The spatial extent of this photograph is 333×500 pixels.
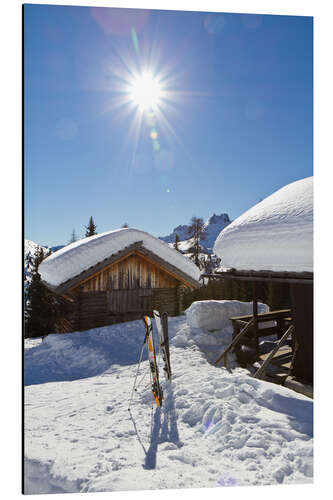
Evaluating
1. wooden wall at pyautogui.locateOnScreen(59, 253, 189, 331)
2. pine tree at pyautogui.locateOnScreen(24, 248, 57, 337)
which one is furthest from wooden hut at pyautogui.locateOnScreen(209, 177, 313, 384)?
pine tree at pyautogui.locateOnScreen(24, 248, 57, 337)

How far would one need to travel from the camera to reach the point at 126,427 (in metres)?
3.90

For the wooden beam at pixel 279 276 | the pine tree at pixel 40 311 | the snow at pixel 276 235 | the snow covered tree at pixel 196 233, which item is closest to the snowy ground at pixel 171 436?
the wooden beam at pixel 279 276

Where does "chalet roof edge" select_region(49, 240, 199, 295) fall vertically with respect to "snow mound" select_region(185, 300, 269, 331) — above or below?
above

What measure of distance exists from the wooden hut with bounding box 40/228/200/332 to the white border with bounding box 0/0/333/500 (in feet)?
18.2

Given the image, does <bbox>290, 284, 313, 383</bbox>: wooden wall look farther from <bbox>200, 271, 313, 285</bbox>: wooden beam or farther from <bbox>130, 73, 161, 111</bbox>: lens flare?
<bbox>130, 73, 161, 111</bbox>: lens flare

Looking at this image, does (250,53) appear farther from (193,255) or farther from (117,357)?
(193,255)

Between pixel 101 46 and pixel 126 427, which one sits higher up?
pixel 101 46

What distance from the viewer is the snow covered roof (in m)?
9.55

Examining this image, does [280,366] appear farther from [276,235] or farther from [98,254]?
[98,254]

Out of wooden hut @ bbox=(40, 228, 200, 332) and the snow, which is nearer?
the snow
